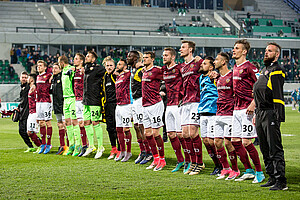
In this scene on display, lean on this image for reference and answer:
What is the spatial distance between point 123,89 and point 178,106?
225cm

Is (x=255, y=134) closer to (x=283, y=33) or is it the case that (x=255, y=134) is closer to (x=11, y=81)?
(x=11, y=81)

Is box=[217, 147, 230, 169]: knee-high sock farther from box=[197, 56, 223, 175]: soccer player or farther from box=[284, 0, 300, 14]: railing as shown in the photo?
box=[284, 0, 300, 14]: railing

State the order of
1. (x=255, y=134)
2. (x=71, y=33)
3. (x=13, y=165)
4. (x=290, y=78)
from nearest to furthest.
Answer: (x=255, y=134) < (x=13, y=165) < (x=71, y=33) < (x=290, y=78)

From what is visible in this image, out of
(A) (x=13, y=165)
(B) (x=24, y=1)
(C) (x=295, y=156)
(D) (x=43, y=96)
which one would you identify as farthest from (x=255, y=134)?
(B) (x=24, y=1)

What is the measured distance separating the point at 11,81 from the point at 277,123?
103ft

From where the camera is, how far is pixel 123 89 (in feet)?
37.7

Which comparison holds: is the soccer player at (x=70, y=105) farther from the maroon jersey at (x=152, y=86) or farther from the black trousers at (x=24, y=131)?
the maroon jersey at (x=152, y=86)

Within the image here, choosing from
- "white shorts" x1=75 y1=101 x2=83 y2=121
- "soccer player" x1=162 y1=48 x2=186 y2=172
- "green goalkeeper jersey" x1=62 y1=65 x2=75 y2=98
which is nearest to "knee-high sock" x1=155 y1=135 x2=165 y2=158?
"soccer player" x1=162 y1=48 x2=186 y2=172

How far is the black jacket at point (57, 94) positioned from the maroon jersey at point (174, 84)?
456 cm

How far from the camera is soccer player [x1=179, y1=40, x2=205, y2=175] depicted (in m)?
9.24

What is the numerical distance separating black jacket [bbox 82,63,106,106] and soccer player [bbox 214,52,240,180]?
4316 mm

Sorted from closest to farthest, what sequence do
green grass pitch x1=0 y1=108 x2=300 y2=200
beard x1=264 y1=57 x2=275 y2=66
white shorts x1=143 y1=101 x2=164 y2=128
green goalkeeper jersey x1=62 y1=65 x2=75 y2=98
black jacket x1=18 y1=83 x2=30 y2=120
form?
1. green grass pitch x1=0 y1=108 x2=300 y2=200
2. beard x1=264 y1=57 x2=275 y2=66
3. white shorts x1=143 y1=101 x2=164 y2=128
4. green goalkeeper jersey x1=62 y1=65 x2=75 y2=98
5. black jacket x1=18 y1=83 x2=30 y2=120

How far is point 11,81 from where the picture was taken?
119 ft

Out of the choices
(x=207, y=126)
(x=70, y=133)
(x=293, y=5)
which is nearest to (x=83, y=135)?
(x=70, y=133)
